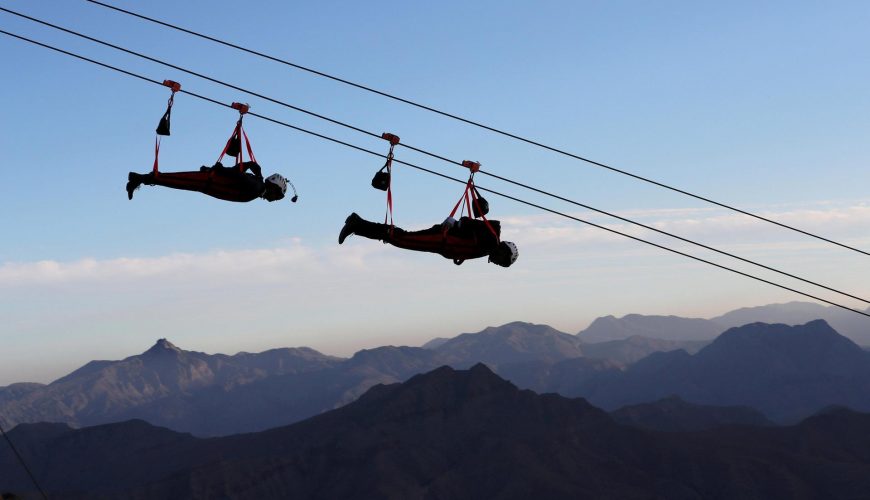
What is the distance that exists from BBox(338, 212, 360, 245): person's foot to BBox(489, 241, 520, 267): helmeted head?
11.3 feet

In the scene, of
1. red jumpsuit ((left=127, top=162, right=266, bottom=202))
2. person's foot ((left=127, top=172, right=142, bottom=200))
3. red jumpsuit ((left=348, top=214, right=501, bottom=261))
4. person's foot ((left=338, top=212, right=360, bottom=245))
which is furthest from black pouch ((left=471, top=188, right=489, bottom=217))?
person's foot ((left=127, top=172, right=142, bottom=200))

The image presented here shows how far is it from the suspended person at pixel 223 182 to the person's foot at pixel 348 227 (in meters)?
2.01

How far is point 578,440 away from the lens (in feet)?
602

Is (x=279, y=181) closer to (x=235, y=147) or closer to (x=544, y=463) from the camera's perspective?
(x=235, y=147)

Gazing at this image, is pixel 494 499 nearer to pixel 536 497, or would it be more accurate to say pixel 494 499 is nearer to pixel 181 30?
pixel 536 497

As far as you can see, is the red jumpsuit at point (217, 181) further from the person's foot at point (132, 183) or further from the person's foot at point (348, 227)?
the person's foot at point (348, 227)

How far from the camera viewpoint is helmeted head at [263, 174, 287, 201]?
2109 centimetres

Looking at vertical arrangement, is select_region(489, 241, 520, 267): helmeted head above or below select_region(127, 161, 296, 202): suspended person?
below

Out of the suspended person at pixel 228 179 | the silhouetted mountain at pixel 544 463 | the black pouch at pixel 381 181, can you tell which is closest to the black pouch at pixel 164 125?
the suspended person at pixel 228 179

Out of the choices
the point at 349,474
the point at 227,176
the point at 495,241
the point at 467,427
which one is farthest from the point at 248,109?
the point at 467,427

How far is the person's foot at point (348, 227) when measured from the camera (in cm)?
2253

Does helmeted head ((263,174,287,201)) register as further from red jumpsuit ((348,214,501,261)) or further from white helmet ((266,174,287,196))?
red jumpsuit ((348,214,501,261))

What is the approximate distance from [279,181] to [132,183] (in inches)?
127

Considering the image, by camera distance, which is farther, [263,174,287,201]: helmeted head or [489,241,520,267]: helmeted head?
[489,241,520,267]: helmeted head
